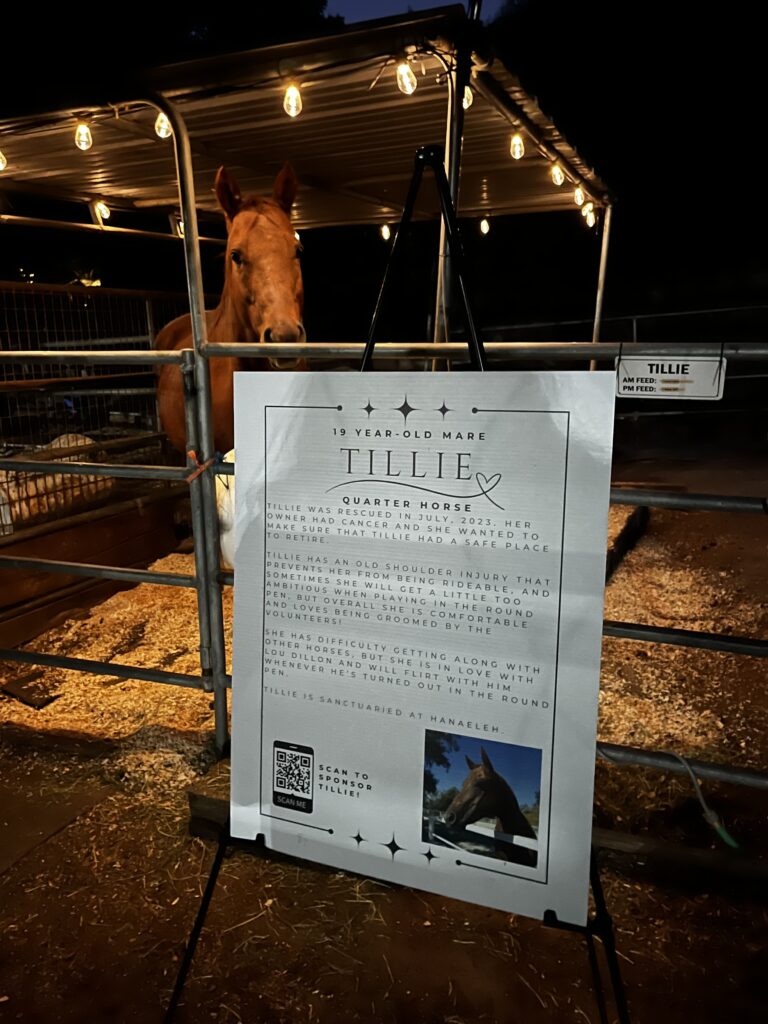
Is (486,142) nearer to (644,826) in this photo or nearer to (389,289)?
(389,289)

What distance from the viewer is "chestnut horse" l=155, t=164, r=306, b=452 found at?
329cm

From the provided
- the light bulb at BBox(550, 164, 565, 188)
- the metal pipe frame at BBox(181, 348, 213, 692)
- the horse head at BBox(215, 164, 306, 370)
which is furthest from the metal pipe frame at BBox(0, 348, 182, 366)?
the light bulb at BBox(550, 164, 565, 188)

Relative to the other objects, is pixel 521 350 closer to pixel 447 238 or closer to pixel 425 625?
pixel 447 238

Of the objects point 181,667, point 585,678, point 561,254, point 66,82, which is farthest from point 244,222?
point 561,254

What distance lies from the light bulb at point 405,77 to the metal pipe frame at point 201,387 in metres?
0.77

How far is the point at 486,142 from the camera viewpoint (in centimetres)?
371

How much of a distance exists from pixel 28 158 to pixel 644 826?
14.2ft

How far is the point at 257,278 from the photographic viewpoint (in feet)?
11.0

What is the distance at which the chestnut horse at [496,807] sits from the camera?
1.28 m

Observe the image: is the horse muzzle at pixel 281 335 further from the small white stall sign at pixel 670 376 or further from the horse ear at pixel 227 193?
the small white stall sign at pixel 670 376

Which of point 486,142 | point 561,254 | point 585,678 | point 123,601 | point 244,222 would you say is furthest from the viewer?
point 561,254

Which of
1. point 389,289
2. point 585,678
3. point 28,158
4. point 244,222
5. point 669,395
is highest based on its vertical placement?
point 28,158

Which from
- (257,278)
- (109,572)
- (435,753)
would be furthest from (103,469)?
(435,753)

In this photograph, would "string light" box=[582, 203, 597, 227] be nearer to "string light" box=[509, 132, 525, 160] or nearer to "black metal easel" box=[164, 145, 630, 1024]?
"string light" box=[509, 132, 525, 160]
